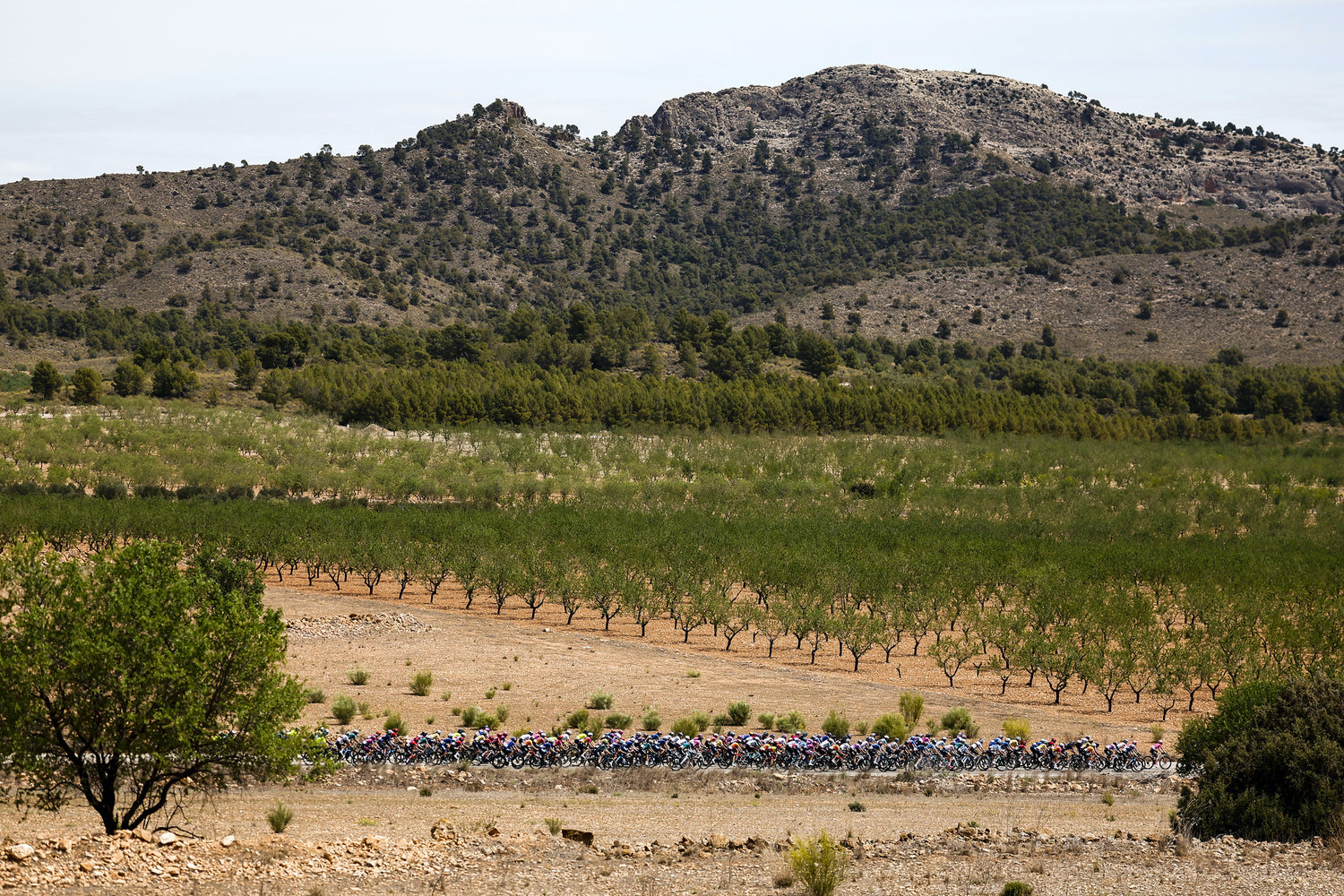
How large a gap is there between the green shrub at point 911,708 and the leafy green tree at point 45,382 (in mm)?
69619

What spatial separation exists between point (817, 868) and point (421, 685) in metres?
18.8

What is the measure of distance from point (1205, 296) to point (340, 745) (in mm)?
122512

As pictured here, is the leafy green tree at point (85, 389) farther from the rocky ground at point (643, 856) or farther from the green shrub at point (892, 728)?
the green shrub at point (892, 728)

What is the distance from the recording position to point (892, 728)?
2673 cm

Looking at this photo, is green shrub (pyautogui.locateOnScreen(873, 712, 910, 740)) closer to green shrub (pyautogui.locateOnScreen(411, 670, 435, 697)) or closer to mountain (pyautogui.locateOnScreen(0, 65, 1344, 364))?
green shrub (pyautogui.locateOnScreen(411, 670, 435, 697))

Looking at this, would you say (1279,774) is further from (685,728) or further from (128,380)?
(128,380)

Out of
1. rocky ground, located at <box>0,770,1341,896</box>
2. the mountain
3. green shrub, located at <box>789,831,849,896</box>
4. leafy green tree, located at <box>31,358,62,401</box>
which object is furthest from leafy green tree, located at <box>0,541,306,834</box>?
the mountain

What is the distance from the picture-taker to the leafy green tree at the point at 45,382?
77.9 meters

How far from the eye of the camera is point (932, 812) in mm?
20938

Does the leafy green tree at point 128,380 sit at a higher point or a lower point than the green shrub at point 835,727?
higher

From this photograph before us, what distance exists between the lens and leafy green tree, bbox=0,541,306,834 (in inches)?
583

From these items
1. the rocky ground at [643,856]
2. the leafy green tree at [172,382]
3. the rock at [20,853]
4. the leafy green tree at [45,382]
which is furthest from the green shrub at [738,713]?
the leafy green tree at [45,382]

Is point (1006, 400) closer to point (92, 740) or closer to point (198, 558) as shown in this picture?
point (198, 558)

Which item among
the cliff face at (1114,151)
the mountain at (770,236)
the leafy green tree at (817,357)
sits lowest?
the leafy green tree at (817,357)
